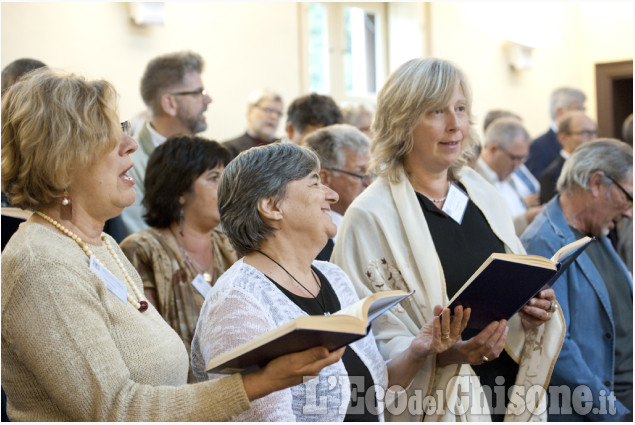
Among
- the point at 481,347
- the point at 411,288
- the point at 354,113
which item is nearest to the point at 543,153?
the point at 354,113

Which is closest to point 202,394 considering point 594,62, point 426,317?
point 426,317

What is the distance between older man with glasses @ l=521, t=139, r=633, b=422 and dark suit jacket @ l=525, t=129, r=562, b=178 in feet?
12.2

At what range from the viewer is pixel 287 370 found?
1.73 metres

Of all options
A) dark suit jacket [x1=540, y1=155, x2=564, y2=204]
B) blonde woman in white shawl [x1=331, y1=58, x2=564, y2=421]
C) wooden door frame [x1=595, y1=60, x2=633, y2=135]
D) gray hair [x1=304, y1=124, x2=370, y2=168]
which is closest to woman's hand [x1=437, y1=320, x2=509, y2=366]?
blonde woman in white shawl [x1=331, y1=58, x2=564, y2=421]

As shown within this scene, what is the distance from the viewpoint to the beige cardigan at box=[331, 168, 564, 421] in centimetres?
266

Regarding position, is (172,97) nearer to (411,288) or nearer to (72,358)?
(411,288)

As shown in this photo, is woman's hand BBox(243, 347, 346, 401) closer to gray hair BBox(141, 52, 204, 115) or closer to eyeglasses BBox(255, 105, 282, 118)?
gray hair BBox(141, 52, 204, 115)

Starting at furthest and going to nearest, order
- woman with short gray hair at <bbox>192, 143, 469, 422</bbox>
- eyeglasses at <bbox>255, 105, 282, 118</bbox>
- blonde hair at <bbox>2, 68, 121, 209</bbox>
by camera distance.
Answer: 1. eyeglasses at <bbox>255, 105, 282, 118</bbox>
2. woman with short gray hair at <bbox>192, 143, 469, 422</bbox>
3. blonde hair at <bbox>2, 68, 121, 209</bbox>

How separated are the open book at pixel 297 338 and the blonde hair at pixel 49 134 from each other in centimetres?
63

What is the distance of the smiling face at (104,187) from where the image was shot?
204 centimetres

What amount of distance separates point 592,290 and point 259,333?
1.76m

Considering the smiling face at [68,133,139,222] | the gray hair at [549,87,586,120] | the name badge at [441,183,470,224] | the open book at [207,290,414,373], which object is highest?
the gray hair at [549,87,586,120]

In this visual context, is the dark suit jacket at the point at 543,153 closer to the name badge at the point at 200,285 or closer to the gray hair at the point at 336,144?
the gray hair at the point at 336,144

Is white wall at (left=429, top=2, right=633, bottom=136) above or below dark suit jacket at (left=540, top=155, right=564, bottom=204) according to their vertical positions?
above
